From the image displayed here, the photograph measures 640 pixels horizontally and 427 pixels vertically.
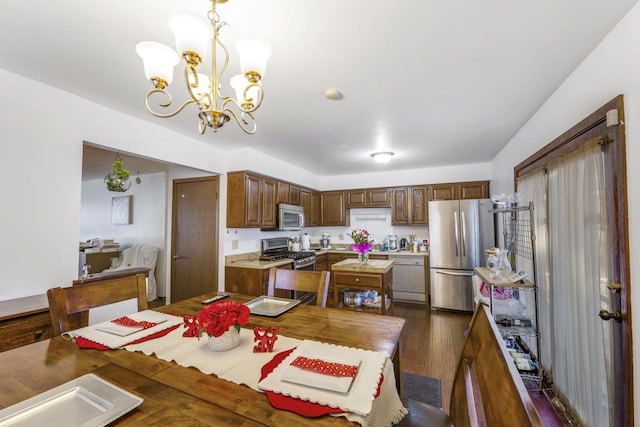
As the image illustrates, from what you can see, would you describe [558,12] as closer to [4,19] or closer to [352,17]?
[352,17]

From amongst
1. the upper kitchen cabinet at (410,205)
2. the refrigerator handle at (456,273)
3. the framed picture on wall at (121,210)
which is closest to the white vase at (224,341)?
the refrigerator handle at (456,273)

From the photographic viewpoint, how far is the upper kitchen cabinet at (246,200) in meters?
3.45

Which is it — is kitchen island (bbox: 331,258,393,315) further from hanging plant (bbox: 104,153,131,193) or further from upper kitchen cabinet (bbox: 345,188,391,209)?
hanging plant (bbox: 104,153,131,193)

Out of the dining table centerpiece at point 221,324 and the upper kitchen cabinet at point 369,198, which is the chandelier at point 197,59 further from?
the upper kitchen cabinet at point 369,198

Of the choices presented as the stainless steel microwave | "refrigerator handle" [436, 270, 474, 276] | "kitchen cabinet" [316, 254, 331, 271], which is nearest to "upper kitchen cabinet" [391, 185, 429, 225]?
"refrigerator handle" [436, 270, 474, 276]

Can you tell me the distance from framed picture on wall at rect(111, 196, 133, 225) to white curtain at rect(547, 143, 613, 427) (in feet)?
20.6

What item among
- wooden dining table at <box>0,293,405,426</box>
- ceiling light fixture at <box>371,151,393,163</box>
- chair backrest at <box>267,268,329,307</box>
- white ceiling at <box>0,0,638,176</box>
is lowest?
wooden dining table at <box>0,293,405,426</box>

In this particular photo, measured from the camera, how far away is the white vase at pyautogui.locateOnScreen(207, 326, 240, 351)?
1066 millimetres

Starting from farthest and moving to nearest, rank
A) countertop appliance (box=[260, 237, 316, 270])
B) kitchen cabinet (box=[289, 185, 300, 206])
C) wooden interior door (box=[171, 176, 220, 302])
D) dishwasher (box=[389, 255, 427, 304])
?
1. kitchen cabinet (box=[289, 185, 300, 206])
2. dishwasher (box=[389, 255, 427, 304])
3. countertop appliance (box=[260, 237, 316, 270])
4. wooden interior door (box=[171, 176, 220, 302])

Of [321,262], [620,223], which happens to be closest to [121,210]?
[321,262]

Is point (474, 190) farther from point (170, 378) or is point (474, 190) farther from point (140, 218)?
point (140, 218)

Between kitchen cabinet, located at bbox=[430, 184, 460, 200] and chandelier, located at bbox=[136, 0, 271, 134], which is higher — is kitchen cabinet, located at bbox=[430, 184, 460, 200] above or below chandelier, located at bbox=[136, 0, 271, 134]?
below

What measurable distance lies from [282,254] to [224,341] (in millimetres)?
3090

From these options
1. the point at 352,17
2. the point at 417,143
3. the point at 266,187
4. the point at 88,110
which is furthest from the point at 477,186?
the point at 88,110
